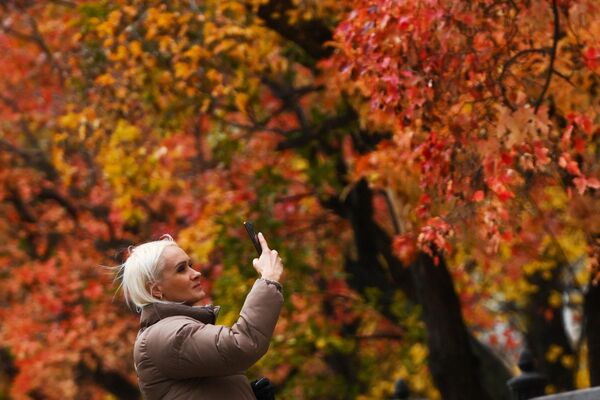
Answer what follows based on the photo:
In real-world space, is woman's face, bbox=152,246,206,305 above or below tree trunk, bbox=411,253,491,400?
above

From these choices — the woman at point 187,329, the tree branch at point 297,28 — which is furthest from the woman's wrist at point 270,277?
the tree branch at point 297,28

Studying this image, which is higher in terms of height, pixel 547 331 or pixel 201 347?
pixel 201 347

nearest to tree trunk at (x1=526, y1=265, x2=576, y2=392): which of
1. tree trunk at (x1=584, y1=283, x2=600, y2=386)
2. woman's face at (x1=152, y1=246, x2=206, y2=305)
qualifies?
tree trunk at (x1=584, y1=283, x2=600, y2=386)

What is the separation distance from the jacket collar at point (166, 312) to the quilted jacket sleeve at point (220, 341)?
0.23ft

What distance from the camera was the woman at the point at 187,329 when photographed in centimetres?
411

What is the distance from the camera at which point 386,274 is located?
16.2m

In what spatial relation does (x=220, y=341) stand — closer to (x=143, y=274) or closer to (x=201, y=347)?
(x=201, y=347)

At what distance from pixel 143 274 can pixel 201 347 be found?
426 mm

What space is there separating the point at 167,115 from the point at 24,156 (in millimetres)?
9113

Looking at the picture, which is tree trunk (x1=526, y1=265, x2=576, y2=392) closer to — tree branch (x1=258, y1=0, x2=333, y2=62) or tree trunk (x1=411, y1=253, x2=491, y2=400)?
tree trunk (x1=411, y1=253, x2=491, y2=400)

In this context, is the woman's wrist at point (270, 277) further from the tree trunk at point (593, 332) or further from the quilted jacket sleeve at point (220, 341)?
the tree trunk at point (593, 332)

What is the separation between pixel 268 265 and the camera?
428 centimetres

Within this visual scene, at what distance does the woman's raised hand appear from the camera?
4.25 metres

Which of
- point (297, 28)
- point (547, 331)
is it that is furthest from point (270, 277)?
point (547, 331)
